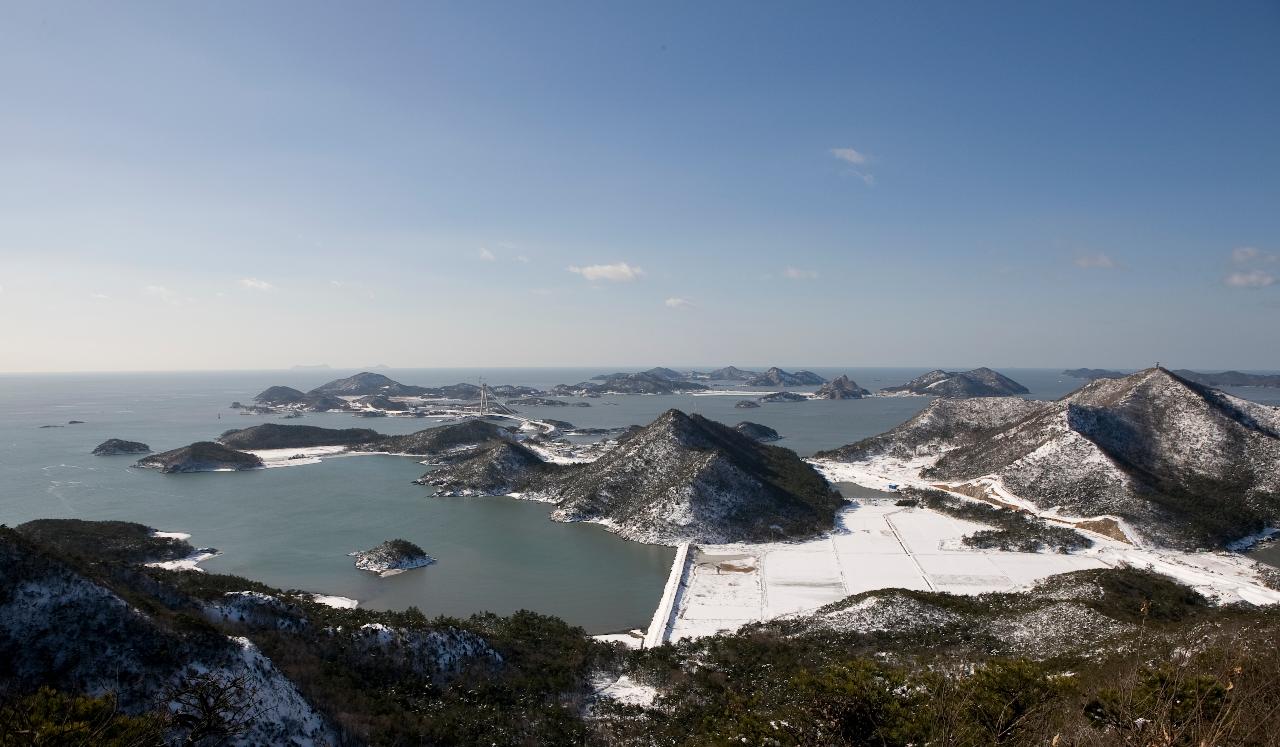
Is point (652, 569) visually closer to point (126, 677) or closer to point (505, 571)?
point (505, 571)

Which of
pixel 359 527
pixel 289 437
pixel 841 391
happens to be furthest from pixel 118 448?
pixel 841 391

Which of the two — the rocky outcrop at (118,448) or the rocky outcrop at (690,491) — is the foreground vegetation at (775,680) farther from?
the rocky outcrop at (118,448)

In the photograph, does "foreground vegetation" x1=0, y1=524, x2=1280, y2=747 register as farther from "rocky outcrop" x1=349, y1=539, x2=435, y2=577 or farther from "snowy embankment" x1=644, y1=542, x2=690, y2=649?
"rocky outcrop" x1=349, y1=539, x2=435, y2=577

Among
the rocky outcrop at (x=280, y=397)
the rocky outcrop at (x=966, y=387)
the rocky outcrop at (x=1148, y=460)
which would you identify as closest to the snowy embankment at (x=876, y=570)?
the rocky outcrop at (x=1148, y=460)

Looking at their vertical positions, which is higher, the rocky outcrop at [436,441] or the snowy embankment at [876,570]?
the rocky outcrop at [436,441]

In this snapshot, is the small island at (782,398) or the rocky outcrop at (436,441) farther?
the small island at (782,398)

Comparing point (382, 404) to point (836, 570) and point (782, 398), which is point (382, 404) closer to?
point (782, 398)
